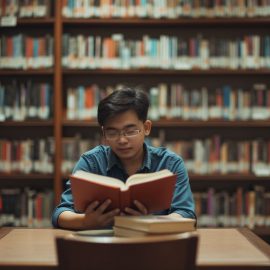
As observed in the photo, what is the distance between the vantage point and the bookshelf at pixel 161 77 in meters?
3.80

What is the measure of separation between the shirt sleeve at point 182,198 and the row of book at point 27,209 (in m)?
1.82

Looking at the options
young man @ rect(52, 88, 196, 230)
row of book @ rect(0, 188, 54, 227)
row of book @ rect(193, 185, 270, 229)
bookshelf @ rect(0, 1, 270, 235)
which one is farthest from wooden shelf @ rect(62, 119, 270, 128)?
young man @ rect(52, 88, 196, 230)

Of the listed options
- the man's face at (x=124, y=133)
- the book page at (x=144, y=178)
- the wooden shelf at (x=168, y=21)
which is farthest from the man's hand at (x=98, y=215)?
the wooden shelf at (x=168, y=21)

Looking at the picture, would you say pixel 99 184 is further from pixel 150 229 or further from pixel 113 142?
pixel 113 142

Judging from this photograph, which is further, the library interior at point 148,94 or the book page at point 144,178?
the library interior at point 148,94

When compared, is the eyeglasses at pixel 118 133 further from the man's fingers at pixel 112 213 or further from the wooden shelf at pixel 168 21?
the wooden shelf at pixel 168 21

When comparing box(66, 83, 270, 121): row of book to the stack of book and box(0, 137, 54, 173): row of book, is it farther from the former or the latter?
the stack of book

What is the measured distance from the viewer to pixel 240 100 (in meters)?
3.83

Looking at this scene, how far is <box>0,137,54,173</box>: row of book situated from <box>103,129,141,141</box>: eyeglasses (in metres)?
1.80

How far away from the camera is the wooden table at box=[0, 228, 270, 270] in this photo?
1.52 metres

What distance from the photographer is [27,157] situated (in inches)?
152

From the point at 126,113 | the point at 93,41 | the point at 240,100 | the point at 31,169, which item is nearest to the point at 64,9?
the point at 93,41

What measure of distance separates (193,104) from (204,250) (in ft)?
7.26

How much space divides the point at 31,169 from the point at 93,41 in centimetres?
102
